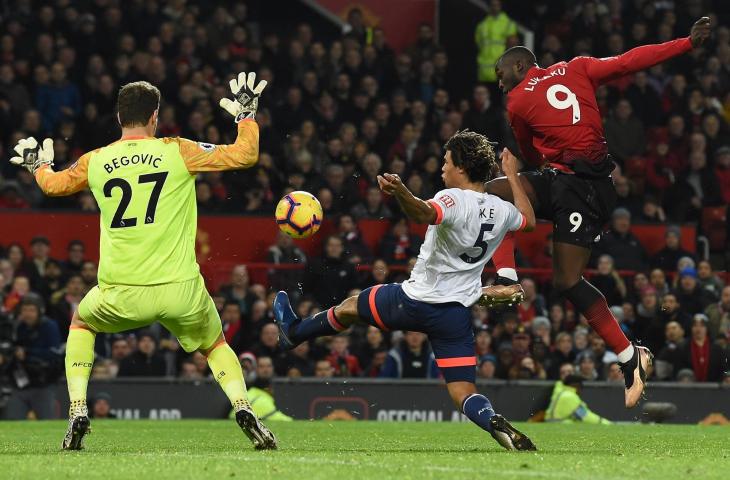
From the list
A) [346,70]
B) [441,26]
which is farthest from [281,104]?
[441,26]

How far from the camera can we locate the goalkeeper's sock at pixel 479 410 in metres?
8.78

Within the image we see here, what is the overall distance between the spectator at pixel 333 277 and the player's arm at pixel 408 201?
882cm

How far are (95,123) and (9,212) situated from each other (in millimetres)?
1792

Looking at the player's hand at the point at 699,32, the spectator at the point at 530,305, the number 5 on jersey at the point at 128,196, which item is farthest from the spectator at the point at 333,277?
the number 5 on jersey at the point at 128,196

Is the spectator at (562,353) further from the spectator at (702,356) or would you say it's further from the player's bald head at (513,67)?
the player's bald head at (513,67)

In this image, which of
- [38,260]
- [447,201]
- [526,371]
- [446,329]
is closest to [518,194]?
[447,201]

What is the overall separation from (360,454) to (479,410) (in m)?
0.74

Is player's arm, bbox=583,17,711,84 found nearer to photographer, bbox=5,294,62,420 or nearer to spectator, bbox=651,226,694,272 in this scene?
photographer, bbox=5,294,62,420

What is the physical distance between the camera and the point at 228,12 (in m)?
22.9

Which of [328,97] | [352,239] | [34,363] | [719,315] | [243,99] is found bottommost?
[34,363]

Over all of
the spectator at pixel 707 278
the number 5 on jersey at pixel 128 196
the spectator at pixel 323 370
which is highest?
the number 5 on jersey at pixel 128 196

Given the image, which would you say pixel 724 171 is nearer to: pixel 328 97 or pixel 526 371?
pixel 328 97

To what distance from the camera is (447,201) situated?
882 centimetres

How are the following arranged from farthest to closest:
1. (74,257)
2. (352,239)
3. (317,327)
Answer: (352,239) < (74,257) < (317,327)
